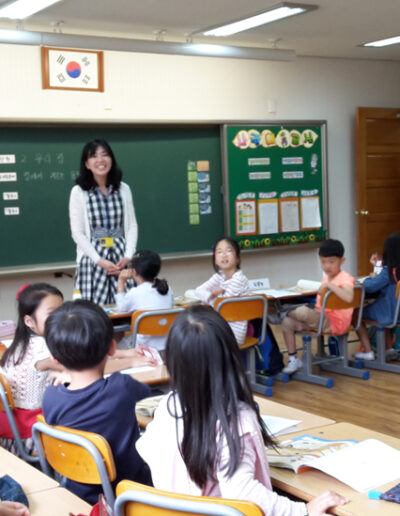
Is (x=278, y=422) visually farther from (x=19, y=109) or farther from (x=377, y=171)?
(x=377, y=171)

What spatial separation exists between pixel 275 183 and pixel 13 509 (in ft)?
20.0

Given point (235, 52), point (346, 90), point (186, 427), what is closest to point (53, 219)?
point (235, 52)

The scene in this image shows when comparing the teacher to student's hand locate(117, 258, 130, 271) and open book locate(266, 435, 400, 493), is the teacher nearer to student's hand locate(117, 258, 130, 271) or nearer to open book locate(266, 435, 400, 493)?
student's hand locate(117, 258, 130, 271)

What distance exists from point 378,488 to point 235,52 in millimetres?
4560

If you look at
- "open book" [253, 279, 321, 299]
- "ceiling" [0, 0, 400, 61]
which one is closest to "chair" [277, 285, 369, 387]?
"open book" [253, 279, 321, 299]

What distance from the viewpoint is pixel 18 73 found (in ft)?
19.9

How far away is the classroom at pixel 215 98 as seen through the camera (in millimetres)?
6074

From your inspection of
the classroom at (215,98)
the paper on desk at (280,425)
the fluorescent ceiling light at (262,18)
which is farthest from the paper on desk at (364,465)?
Result: the fluorescent ceiling light at (262,18)

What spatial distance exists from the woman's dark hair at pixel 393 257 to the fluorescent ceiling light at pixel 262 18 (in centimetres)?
187

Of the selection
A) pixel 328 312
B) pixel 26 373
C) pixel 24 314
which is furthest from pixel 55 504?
pixel 328 312

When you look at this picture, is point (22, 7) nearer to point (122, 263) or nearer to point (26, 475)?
point (122, 263)

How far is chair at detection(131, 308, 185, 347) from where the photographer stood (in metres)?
4.03

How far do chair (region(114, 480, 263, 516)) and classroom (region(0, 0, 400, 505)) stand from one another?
4042 millimetres

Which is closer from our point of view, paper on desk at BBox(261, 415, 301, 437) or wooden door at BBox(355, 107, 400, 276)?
paper on desk at BBox(261, 415, 301, 437)
